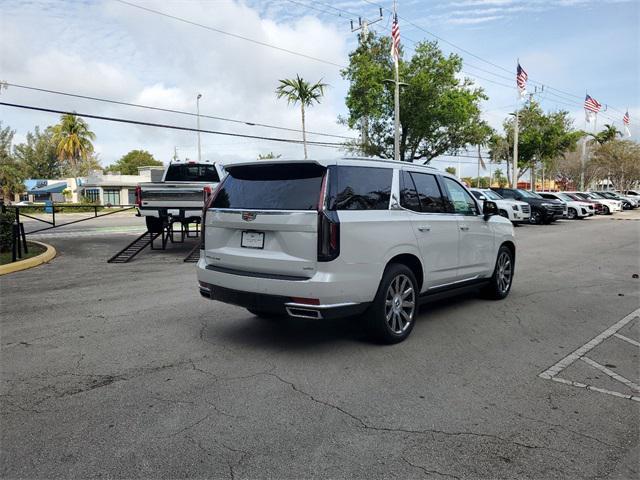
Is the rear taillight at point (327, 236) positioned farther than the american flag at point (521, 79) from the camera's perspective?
No

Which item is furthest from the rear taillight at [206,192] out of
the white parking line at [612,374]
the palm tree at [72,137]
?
the palm tree at [72,137]

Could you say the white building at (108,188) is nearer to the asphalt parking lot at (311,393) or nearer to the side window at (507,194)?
the side window at (507,194)

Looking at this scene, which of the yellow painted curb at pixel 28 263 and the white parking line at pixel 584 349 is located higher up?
the yellow painted curb at pixel 28 263

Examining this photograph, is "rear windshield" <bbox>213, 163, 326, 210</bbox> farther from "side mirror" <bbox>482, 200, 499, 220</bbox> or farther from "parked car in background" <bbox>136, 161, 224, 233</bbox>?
"parked car in background" <bbox>136, 161, 224, 233</bbox>

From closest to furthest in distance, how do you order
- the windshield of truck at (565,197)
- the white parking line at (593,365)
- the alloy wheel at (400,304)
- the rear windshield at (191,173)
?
the white parking line at (593,365) < the alloy wheel at (400,304) < the rear windshield at (191,173) < the windshield of truck at (565,197)

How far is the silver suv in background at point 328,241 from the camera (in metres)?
4.60

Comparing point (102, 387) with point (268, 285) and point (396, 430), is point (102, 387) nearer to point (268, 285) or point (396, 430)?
point (268, 285)

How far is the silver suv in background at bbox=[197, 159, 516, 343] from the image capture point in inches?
181

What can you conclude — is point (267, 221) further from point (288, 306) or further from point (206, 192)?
point (206, 192)

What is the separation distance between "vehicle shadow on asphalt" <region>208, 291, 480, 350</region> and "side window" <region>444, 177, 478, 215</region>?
139 cm

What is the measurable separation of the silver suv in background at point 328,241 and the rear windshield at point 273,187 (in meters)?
0.01

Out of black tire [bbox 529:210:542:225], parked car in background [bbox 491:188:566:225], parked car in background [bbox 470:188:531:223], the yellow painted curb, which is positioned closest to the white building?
parked car in background [bbox 470:188:531:223]

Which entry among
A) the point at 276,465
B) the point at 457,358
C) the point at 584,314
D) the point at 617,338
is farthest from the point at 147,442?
the point at 584,314

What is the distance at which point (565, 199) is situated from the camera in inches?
1222
